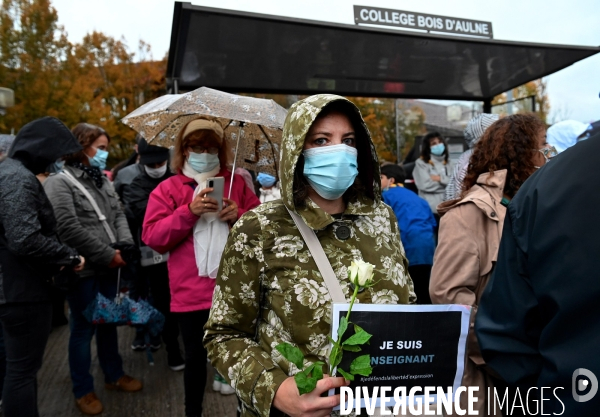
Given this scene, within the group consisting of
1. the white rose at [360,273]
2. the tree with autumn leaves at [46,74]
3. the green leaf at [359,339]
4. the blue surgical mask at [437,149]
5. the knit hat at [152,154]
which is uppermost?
the tree with autumn leaves at [46,74]

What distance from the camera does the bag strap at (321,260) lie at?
1671 mm

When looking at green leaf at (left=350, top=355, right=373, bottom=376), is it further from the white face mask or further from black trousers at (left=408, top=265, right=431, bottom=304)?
the white face mask

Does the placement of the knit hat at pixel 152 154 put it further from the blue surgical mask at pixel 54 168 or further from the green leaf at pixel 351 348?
the green leaf at pixel 351 348

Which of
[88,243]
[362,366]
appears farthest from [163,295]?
[362,366]

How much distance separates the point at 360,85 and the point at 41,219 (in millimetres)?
4078

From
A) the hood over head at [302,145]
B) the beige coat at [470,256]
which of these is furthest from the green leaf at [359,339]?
the beige coat at [470,256]

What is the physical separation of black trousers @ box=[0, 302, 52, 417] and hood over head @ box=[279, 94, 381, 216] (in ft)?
7.48

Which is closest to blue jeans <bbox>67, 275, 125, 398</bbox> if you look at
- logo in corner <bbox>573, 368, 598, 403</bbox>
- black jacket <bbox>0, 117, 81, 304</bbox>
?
black jacket <bbox>0, 117, 81, 304</bbox>

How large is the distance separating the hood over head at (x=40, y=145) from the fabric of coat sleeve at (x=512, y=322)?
120 inches

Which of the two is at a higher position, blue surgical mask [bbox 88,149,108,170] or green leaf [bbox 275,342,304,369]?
blue surgical mask [bbox 88,149,108,170]

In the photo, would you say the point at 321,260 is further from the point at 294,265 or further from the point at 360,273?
the point at 360,273

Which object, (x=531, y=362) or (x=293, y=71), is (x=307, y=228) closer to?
(x=531, y=362)

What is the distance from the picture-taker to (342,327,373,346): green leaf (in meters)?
1.30

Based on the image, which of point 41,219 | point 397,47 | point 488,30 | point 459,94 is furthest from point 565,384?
point 488,30
